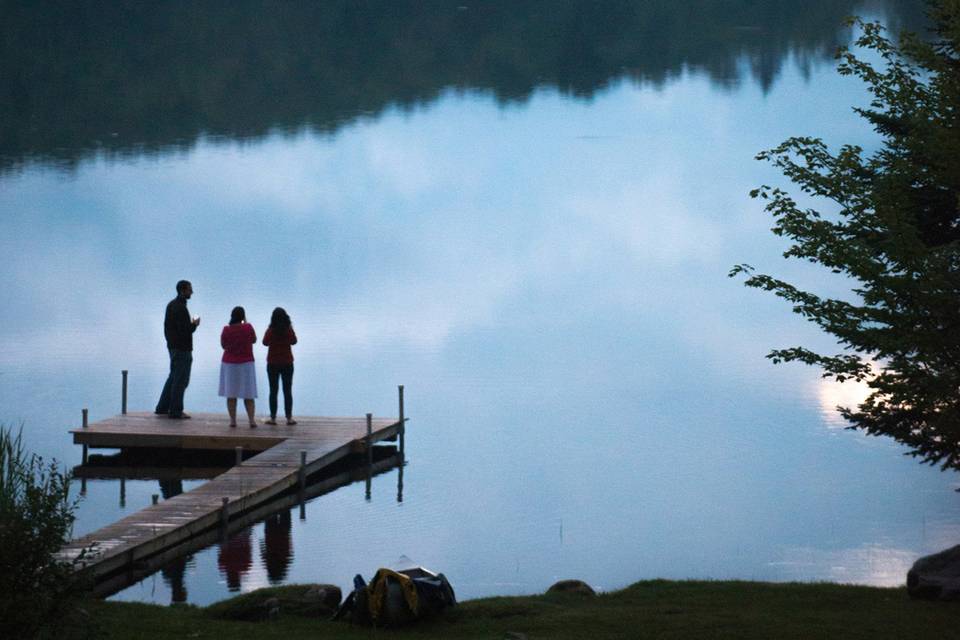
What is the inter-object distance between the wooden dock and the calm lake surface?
A: 44 centimetres

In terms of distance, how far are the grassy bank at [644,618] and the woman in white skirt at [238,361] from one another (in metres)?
8.65

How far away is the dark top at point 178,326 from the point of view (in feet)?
78.6

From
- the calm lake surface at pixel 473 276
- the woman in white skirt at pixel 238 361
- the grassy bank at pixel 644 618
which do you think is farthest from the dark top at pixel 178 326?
the grassy bank at pixel 644 618

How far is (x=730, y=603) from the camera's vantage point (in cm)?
1471

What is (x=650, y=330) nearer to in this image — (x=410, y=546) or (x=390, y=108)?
(x=410, y=546)

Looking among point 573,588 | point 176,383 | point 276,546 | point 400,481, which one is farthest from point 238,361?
point 573,588

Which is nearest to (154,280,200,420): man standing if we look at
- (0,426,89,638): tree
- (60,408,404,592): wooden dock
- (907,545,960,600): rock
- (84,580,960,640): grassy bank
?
(60,408,404,592): wooden dock

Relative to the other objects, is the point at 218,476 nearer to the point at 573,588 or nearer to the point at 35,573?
the point at 573,588

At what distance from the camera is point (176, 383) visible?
24906mm

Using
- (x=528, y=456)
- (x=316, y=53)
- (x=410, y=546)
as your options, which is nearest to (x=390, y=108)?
(x=316, y=53)

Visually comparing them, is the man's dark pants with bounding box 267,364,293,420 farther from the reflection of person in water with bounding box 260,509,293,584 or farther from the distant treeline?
the distant treeline

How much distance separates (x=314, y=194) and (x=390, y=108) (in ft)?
64.3

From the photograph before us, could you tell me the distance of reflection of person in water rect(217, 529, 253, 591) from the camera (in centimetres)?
1852

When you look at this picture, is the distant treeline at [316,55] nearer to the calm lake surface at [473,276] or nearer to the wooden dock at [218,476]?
the calm lake surface at [473,276]
